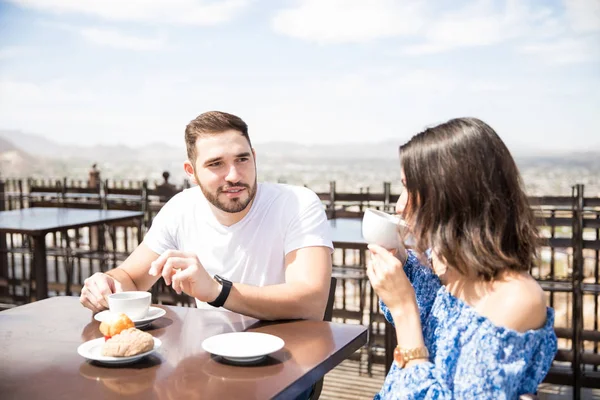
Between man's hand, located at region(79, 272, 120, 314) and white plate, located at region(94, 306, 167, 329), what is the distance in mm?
49

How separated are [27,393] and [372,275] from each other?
721mm

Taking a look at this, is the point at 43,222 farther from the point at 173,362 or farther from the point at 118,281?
the point at 173,362

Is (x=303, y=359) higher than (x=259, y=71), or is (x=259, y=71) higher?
(x=259, y=71)

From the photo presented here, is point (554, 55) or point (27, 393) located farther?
point (554, 55)

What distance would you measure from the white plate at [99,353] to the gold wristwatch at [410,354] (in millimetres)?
528

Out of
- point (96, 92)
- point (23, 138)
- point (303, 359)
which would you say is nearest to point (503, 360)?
point (303, 359)

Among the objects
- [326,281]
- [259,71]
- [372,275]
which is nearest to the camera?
[372,275]

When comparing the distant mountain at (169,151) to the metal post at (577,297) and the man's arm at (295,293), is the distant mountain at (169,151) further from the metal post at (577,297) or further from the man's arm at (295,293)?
the man's arm at (295,293)

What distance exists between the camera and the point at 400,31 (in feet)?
137

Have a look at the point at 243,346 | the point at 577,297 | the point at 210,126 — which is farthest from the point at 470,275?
the point at 577,297

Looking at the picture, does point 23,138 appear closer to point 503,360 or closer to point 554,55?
point 554,55

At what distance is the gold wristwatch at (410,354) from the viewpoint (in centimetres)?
121

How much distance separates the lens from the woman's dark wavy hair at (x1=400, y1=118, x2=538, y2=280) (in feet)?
3.93

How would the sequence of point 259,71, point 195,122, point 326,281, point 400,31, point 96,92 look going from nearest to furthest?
point 326,281 < point 195,122 < point 400,31 < point 259,71 < point 96,92
